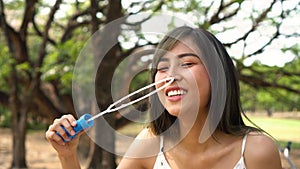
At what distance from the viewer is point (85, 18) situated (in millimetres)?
7602

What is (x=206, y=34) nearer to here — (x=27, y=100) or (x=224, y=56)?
(x=224, y=56)

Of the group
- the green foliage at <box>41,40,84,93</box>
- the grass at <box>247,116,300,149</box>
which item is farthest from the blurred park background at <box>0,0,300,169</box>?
the grass at <box>247,116,300,149</box>

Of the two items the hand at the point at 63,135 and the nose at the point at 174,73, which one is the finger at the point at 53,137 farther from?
the nose at the point at 174,73

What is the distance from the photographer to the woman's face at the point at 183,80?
3.81 feet

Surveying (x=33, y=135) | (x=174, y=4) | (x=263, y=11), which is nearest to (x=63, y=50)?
(x=174, y=4)

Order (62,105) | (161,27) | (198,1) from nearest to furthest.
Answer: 1. (161,27)
2. (198,1)
3. (62,105)

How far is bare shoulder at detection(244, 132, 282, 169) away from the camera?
1.28m

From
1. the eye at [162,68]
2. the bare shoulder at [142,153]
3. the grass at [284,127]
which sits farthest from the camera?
the grass at [284,127]

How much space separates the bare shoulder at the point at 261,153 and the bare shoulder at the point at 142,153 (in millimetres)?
313

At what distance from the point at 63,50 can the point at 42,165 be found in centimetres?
407

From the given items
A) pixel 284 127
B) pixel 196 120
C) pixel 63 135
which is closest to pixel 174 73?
pixel 196 120

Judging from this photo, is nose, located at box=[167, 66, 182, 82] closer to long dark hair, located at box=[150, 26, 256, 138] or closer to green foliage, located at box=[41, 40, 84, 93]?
long dark hair, located at box=[150, 26, 256, 138]

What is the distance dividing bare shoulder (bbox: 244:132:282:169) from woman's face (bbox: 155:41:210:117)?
0.18m

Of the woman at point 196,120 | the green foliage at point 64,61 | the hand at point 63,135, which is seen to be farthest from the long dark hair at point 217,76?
the green foliage at point 64,61
